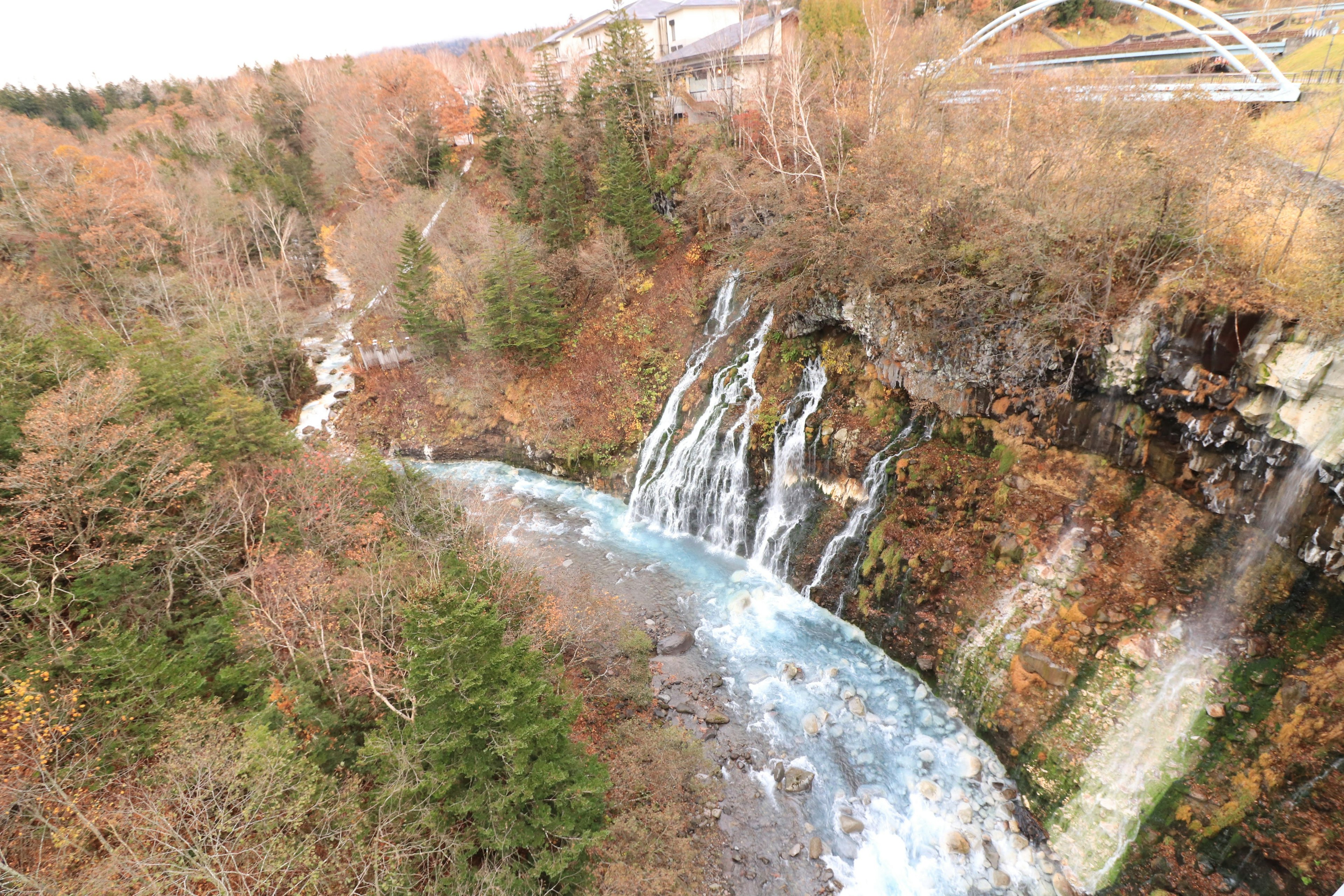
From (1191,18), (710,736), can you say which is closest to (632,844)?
(710,736)

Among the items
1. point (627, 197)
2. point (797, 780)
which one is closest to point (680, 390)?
point (627, 197)

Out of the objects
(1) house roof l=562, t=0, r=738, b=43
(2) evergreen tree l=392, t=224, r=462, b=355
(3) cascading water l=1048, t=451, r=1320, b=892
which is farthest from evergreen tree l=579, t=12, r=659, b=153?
(3) cascading water l=1048, t=451, r=1320, b=892

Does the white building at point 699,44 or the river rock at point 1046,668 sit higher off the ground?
the white building at point 699,44

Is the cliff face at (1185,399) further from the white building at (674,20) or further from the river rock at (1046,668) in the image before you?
the white building at (674,20)

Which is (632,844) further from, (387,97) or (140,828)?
(387,97)

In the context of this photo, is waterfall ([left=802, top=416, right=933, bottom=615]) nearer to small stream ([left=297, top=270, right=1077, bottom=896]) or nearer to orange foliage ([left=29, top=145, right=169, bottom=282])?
small stream ([left=297, top=270, right=1077, bottom=896])

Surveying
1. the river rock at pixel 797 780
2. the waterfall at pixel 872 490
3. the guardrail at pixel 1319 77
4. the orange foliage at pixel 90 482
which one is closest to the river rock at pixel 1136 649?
the waterfall at pixel 872 490

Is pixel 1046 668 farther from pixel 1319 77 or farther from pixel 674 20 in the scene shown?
pixel 674 20
